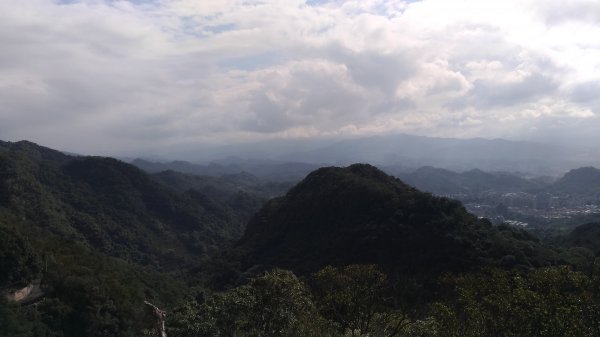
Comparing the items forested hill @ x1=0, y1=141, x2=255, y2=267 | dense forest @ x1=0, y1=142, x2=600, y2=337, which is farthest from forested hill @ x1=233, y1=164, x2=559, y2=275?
forested hill @ x1=0, y1=141, x2=255, y2=267

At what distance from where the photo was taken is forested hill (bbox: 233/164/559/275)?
179 ft

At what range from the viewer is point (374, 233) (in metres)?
65.7

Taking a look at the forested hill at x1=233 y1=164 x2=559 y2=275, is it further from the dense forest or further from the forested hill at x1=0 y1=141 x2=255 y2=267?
the forested hill at x1=0 y1=141 x2=255 y2=267

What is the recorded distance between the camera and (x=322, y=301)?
22.2m

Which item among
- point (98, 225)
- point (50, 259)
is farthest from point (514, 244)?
point (98, 225)

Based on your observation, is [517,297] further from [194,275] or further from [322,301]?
[194,275]

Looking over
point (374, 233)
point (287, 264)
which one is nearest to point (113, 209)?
point (287, 264)

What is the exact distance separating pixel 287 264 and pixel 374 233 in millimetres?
16007

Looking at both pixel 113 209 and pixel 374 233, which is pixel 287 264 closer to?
pixel 374 233

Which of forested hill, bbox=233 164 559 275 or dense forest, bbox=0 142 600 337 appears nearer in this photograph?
dense forest, bbox=0 142 600 337

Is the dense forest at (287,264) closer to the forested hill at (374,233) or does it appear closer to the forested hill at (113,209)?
the forested hill at (374,233)

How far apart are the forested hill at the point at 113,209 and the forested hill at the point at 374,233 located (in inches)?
1723

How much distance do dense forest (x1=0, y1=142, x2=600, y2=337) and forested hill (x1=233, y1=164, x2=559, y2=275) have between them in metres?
0.26

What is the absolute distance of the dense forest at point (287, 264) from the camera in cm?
1782
